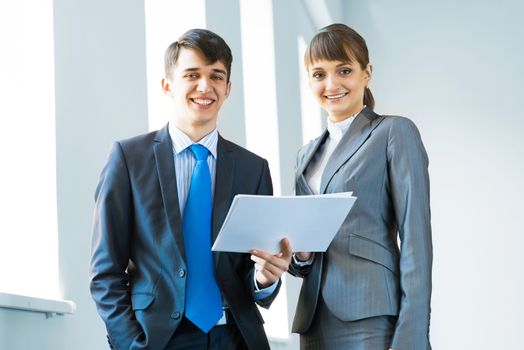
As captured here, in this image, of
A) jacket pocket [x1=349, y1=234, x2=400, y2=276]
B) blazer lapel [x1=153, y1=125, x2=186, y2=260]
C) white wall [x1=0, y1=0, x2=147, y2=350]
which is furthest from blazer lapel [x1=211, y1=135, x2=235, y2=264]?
white wall [x1=0, y1=0, x2=147, y2=350]

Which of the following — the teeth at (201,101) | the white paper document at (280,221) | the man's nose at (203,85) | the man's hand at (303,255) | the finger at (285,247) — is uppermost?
the man's nose at (203,85)

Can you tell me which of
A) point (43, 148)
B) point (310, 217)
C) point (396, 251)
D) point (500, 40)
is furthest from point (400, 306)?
point (500, 40)

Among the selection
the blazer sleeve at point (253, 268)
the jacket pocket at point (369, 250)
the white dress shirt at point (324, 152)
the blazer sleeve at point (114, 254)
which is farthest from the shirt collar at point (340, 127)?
the blazer sleeve at point (114, 254)

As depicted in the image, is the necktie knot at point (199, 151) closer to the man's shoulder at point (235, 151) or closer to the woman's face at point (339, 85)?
the man's shoulder at point (235, 151)

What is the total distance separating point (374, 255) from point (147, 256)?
0.63 meters

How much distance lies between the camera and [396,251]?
247 cm

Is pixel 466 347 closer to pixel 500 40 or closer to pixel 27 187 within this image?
pixel 500 40

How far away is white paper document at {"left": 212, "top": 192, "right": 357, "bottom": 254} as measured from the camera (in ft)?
6.82

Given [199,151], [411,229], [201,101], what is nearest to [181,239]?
[199,151]

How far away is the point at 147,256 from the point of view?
2229 millimetres

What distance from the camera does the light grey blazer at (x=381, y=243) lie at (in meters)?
2.36

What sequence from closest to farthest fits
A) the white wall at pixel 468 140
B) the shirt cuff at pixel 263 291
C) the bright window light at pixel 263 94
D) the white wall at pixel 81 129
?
the shirt cuff at pixel 263 291, the white wall at pixel 81 129, the bright window light at pixel 263 94, the white wall at pixel 468 140

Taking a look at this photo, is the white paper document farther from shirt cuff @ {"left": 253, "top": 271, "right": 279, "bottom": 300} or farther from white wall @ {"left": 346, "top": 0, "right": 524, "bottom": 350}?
white wall @ {"left": 346, "top": 0, "right": 524, "bottom": 350}

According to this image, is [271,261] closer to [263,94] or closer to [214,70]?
[214,70]
